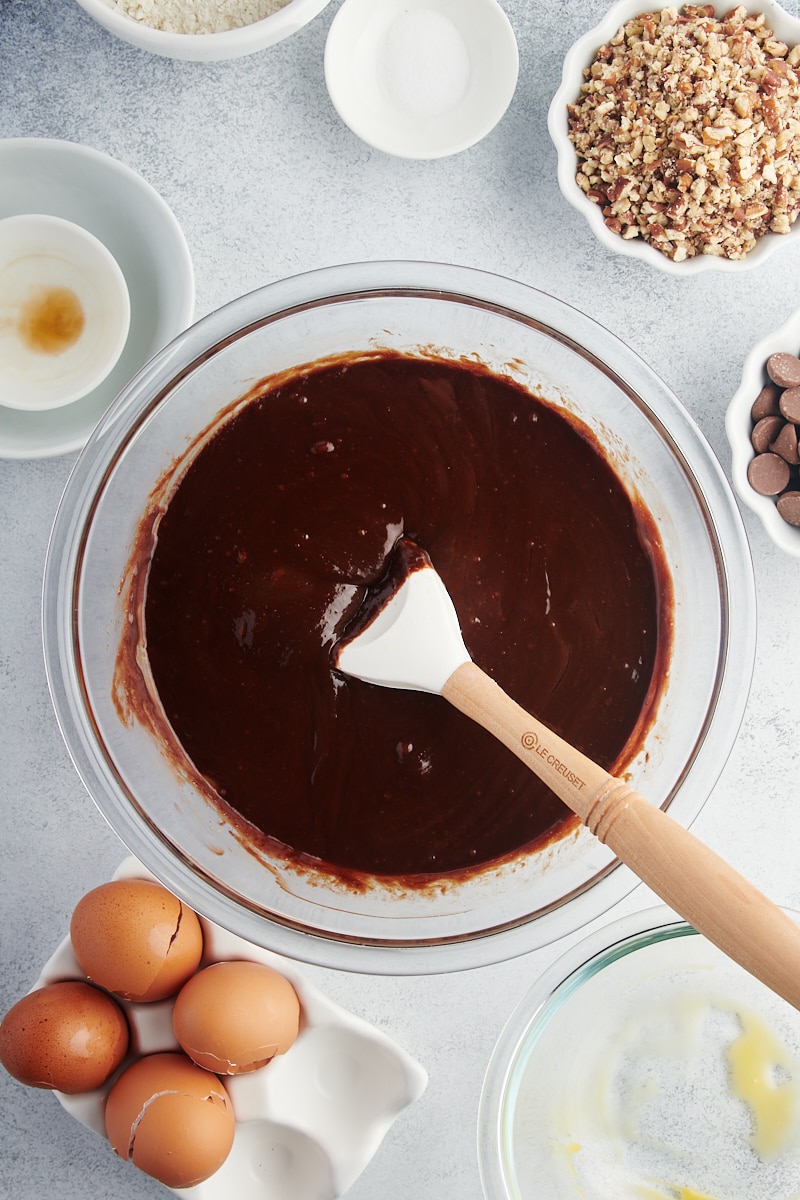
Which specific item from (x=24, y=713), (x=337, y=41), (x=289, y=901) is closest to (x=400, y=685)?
(x=289, y=901)

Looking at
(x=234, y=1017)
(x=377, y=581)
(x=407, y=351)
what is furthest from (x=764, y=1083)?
(x=407, y=351)

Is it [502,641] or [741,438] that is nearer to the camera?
[502,641]

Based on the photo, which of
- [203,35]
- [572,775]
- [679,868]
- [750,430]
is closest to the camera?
[679,868]

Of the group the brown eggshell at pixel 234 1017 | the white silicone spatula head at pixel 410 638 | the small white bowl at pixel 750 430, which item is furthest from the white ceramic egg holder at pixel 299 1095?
the small white bowl at pixel 750 430

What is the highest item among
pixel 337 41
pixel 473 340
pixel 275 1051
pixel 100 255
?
pixel 337 41

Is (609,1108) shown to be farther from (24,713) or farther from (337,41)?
(337,41)

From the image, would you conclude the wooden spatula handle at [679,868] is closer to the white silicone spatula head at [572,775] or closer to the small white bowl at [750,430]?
the white silicone spatula head at [572,775]

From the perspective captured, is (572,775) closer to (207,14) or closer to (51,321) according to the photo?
(51,321)
